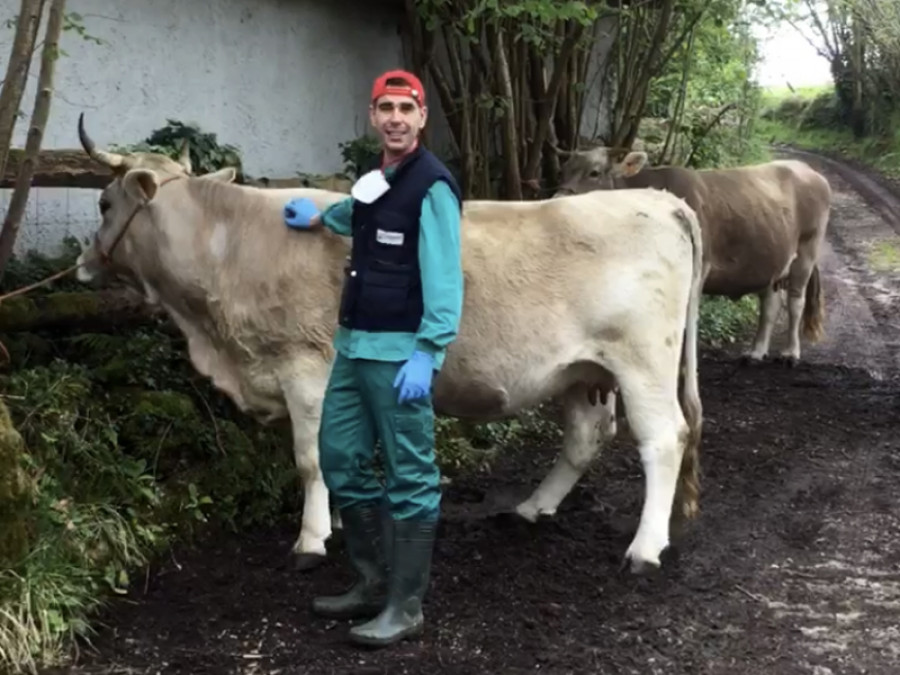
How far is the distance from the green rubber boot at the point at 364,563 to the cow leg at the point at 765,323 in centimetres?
737

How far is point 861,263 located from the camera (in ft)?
62.7

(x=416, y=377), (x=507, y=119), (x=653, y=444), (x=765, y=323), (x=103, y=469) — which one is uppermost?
(x=507, y=119)

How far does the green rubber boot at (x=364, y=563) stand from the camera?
5023 mm

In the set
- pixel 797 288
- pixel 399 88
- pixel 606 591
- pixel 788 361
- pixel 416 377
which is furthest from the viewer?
pixel 797 288

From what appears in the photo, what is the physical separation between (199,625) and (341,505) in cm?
78

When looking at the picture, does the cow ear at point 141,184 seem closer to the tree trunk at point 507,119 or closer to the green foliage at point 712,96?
the tree trunk at point 507,119

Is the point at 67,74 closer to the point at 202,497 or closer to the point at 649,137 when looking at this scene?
the point at 202,497

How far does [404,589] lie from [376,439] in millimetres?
630

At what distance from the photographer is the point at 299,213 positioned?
558 cm

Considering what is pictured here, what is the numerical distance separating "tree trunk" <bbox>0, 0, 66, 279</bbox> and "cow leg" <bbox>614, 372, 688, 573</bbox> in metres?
2.88

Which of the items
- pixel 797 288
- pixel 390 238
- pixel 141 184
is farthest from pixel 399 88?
pixel 797 288

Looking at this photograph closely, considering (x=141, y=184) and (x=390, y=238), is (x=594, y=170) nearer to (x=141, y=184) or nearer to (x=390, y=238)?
(x=141, y=184)

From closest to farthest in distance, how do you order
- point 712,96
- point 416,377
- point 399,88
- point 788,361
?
point 416,377 → point 399,88 → point 788,361 → point 712,96

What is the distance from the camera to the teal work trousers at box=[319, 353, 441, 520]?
464 cm
